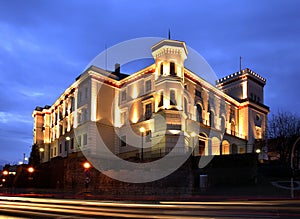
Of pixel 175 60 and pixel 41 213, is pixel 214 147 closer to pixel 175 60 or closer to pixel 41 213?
pixel 175 60

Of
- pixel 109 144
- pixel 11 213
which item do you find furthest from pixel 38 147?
pixel 11 213

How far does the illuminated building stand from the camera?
44594 millimetres

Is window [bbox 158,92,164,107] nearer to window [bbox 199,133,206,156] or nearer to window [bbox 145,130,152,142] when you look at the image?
window [bbox 145,130,152,142]

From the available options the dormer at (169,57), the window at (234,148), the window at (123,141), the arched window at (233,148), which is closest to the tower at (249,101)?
the window at (234,148)

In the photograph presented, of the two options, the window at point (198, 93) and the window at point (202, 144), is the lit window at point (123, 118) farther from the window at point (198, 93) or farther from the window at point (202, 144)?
the window at point (202, 144)

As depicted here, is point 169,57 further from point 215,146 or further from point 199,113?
point 215,146

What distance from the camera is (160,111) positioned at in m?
43.9

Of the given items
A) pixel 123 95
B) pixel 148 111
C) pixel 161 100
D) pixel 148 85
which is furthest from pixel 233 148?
pixel 123 95

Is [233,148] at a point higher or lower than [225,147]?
lower

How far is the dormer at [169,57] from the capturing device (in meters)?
45.3

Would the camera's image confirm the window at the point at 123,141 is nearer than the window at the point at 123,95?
Yes

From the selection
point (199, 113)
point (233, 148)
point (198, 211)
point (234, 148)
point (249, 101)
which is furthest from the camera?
point (249, 101)

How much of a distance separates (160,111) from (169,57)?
280 inches

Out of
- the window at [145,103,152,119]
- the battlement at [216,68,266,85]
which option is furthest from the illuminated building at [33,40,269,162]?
the battlement at [216,68,266,85]
